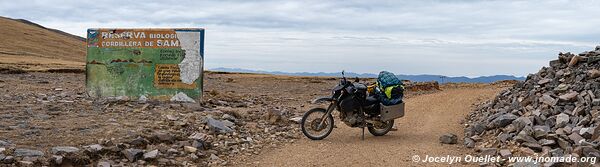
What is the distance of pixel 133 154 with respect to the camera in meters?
7.86

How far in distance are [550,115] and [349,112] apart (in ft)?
12.6

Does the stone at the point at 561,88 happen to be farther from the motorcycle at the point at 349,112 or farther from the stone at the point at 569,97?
the motorcycle at the point at 349,112

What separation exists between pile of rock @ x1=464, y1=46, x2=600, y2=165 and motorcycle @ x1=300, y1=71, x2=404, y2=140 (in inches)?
71.7

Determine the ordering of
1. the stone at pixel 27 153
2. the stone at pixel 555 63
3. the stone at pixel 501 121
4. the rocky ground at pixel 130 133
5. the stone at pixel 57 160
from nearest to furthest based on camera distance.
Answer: the stone at pixel 57 160 → the stone at pixel 27 153 → the rocky ground at pixel 130 133 → the stone at pixel 501 121 → the stone at pixel 555 63

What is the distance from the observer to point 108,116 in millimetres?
11883

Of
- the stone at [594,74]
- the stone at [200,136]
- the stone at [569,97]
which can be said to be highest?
the stone at [594,74]

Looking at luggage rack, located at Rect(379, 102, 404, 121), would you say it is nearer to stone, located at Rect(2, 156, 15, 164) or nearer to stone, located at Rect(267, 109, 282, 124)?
stone, located at Rect(267, 109, 282, 124)

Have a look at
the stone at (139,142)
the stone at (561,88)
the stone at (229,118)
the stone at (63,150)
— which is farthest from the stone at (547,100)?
the stone at (63,150)

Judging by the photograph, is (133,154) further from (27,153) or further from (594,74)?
(594,74)

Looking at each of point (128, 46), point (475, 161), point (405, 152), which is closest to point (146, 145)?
point (405, 152)

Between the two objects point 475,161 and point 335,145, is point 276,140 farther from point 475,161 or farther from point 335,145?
point 475,161

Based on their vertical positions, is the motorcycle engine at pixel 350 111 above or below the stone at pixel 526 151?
above

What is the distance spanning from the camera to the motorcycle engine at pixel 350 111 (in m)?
10.5

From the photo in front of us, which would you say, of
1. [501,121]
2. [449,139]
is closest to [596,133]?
[501,121]
